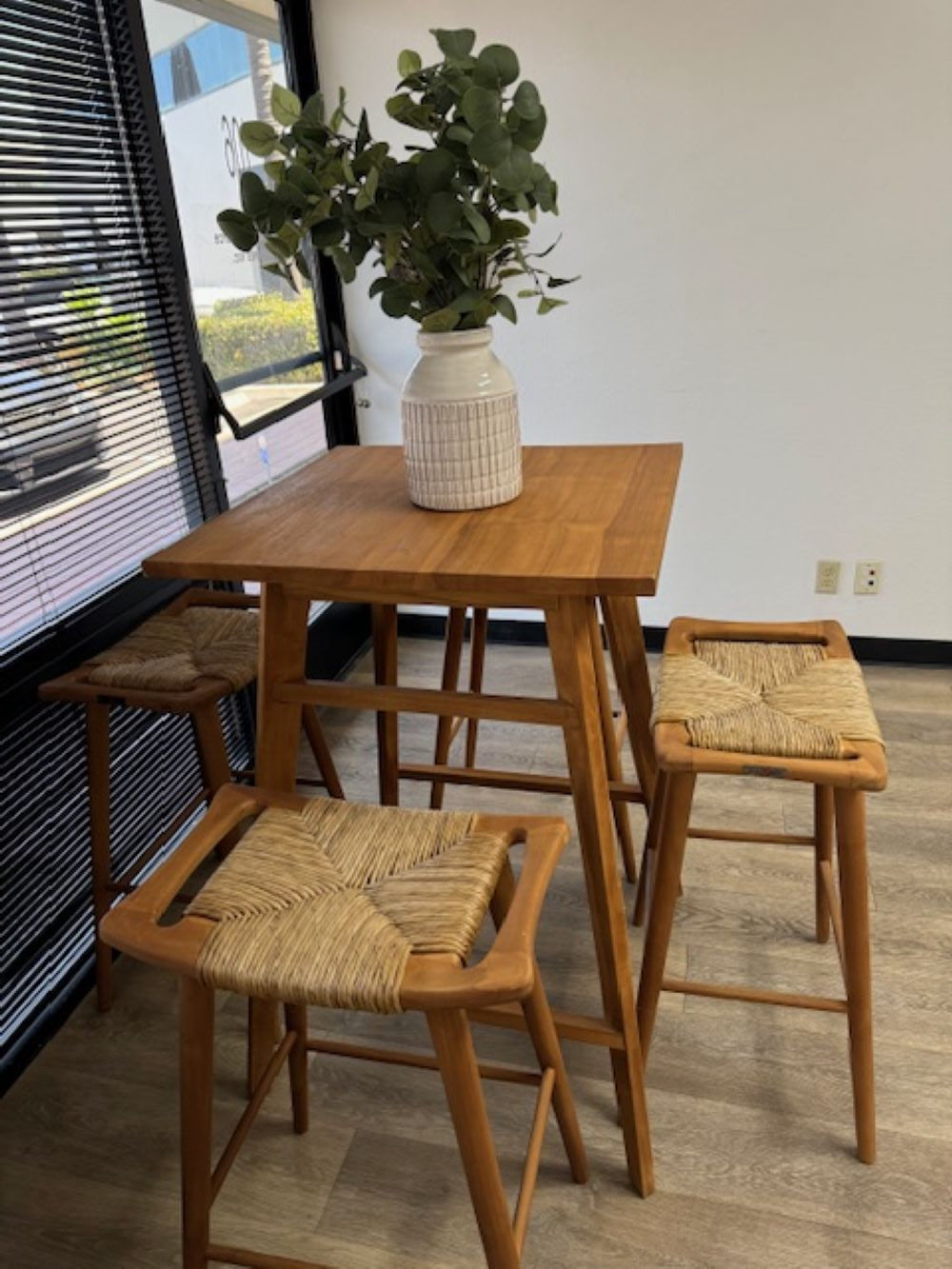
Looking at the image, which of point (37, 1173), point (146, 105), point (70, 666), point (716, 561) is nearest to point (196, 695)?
point (70, 666)

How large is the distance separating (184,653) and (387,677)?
1.27ft

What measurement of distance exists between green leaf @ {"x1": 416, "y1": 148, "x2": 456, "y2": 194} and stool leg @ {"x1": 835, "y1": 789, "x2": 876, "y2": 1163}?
3.15 ft

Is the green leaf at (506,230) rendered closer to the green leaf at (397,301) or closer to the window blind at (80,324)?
the green leaf at (397,301)

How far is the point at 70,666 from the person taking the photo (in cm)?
184

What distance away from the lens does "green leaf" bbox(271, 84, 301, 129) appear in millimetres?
1222

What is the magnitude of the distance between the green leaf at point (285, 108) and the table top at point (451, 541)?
1.73ft

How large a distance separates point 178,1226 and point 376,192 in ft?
5.03

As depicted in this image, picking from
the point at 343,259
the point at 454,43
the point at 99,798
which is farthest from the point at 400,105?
the point at 99,798

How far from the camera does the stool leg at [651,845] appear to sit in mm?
1559

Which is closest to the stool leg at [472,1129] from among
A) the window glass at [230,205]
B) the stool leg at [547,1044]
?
the stool leg at [547,1044]

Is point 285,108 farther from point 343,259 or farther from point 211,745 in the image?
point 211,745

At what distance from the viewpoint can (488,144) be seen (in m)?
1.13

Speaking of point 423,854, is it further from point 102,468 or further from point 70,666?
point 102,468

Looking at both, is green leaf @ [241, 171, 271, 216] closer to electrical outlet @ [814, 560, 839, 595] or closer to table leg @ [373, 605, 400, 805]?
table leg @ [373, 605, 400, 805]
